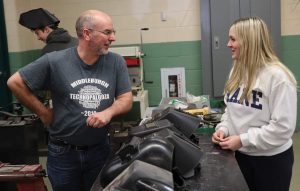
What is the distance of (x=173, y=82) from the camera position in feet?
15.0

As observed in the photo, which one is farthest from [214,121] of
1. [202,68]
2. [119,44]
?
[119,44]

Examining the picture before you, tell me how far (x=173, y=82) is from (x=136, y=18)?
918 millimetres

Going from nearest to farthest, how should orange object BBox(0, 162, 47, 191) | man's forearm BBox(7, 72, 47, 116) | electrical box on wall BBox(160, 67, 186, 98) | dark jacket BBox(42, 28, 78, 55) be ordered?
man's forearm BBox(7, 72, 47, 116)
orange object BBox(0, 162, 47, 191)
dark jacket BBox(42, 28, 78, 55)
electrical box on wall BBox(160, 67, 186, 98)

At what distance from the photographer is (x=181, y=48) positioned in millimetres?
4477

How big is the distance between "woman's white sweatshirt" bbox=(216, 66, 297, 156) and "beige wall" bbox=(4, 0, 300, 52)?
111 inches

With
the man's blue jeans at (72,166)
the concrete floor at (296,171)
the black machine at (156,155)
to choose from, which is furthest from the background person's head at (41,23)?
the black machine at (156,155)

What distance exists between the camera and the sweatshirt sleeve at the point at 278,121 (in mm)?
1552

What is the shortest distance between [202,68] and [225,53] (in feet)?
1.07

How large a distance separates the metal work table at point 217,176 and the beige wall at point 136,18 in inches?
113

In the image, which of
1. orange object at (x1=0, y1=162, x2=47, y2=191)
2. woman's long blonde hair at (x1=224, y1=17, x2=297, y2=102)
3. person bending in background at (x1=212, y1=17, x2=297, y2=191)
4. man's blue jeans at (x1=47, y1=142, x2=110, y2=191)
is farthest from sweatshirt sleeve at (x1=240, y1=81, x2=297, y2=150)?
orange object at (x1=0, y1=162, x2=47, y2=191)

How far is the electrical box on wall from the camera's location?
14.8 ft

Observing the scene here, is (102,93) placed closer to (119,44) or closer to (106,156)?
(106,156)

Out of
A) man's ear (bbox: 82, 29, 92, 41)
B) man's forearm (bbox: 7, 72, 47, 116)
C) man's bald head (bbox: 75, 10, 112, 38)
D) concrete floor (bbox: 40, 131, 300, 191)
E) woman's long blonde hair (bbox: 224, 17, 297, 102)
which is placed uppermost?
man's bald head (bbox: 75, 10, 112, 38)

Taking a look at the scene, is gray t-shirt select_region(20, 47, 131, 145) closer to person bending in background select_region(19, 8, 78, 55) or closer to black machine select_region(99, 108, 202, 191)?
black machine select_region(99, 108, 202, 191)
